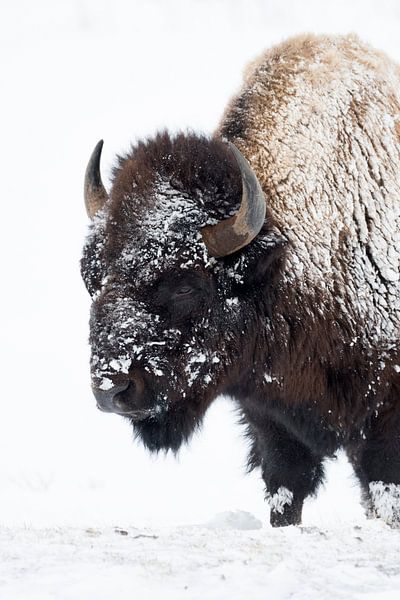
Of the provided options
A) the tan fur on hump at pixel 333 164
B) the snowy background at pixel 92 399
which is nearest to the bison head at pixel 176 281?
the tan fur on hump at pixel 333 164

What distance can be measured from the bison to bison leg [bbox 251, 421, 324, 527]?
1.15 feet

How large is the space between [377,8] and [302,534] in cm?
3598

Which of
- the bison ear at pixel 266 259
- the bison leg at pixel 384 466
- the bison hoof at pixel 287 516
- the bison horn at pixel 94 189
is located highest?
the bison horn at pixel 94 189

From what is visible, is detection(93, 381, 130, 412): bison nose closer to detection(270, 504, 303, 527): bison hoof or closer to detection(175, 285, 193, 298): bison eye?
detection(175, 285, 193, 298): bison eye

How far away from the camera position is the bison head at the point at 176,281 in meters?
5.05

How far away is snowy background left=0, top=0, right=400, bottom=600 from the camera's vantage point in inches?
129

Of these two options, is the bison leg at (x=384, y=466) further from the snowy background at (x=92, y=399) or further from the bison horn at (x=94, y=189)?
the bison horn at (x=94, y=189)

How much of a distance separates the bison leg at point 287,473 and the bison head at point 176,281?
842 mm

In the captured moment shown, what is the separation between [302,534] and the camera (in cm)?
412

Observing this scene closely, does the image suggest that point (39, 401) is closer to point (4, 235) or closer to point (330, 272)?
point (330, 272)

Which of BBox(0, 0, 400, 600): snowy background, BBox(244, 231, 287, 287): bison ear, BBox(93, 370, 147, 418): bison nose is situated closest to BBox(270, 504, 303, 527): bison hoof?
BBox(0, 0, 400, 600): snowy background

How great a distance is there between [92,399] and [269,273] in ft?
33.6

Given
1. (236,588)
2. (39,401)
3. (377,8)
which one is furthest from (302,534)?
(377,8)

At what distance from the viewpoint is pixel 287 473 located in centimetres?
634
